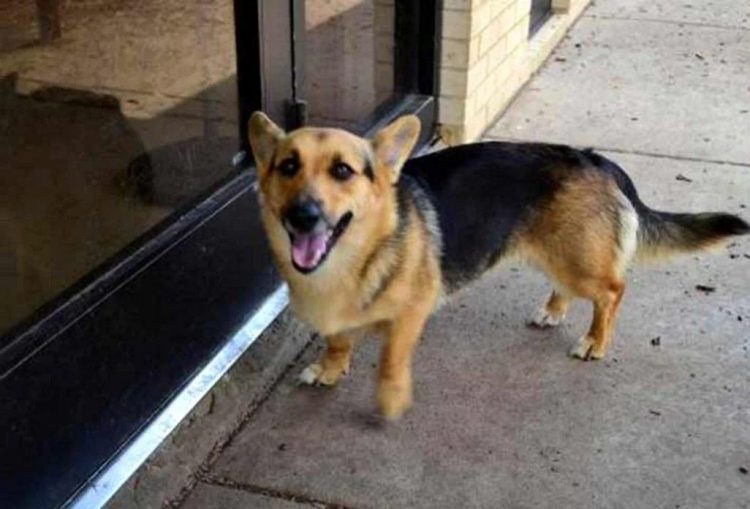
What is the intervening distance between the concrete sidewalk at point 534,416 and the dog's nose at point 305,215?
731 millimetres

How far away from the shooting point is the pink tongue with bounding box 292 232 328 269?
285cm

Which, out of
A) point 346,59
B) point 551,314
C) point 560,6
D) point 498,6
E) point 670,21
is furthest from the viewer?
point 670,21

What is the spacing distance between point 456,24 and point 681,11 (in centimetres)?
352

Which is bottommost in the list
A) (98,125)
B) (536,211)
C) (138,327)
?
(138,327)

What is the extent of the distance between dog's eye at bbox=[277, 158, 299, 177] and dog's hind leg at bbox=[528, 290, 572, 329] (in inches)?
50.6

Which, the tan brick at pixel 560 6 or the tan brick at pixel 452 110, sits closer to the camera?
the tan brick at pixel 452 110

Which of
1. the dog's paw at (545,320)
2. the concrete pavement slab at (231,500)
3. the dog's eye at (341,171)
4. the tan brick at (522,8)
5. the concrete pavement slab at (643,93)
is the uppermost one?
the dog's eye at (341,171)

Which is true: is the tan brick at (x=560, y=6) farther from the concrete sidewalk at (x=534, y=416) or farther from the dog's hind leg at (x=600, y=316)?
the dog's hind leg at (x=600, y=316)

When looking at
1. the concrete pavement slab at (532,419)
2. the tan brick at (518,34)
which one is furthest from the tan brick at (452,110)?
the concrete pavement slab at (532,419)

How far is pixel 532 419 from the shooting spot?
3.31 m

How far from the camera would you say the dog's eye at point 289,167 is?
2840 mm

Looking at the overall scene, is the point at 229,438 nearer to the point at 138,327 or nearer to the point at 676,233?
the point at 138,327

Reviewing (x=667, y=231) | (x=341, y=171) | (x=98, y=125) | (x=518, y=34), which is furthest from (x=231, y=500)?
(x=518, y=34)

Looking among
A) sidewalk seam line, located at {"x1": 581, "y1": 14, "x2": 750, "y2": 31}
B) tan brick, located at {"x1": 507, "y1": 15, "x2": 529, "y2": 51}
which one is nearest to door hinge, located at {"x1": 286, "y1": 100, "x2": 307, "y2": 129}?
tan brick, located at {"x1": 507, "y1": 15, "x2": 529, "y2": 51}
